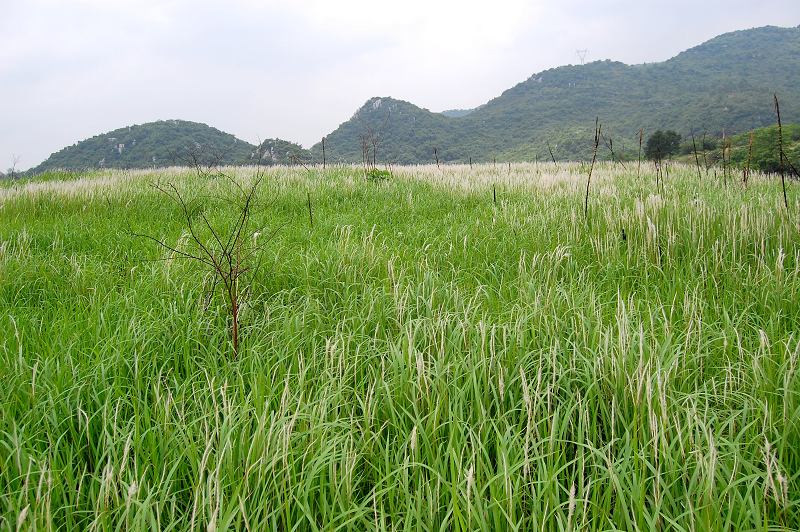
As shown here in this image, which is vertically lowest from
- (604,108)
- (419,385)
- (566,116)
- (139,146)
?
(419,385)

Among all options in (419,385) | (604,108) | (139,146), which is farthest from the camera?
(604,108)

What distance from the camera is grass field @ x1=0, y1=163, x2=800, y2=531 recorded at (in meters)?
1.31

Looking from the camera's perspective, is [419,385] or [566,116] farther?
[566,116]

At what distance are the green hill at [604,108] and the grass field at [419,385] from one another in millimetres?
59869

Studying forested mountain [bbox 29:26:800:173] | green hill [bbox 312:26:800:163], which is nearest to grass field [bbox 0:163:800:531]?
forested mountain [bbox 29:26:800:173]

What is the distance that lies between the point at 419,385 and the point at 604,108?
152680mm

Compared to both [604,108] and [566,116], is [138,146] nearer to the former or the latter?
[566,116]

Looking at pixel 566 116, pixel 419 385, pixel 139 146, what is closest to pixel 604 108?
pixel 566 116

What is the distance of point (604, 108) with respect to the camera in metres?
131

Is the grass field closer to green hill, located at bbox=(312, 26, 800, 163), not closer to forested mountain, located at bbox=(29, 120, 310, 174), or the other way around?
forested mountain, located at bbox=(29, 120, 310, 174)

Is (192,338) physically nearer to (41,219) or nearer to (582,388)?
(582,388)

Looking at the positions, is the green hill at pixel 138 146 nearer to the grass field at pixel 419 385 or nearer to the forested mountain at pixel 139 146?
the forested mountain at pixel 139 146

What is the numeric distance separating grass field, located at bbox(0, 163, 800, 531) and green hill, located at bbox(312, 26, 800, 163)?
59869mm

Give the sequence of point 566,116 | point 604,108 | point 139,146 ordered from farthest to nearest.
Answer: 1. point 604,108
2. point 566,116
3. point 139,146
